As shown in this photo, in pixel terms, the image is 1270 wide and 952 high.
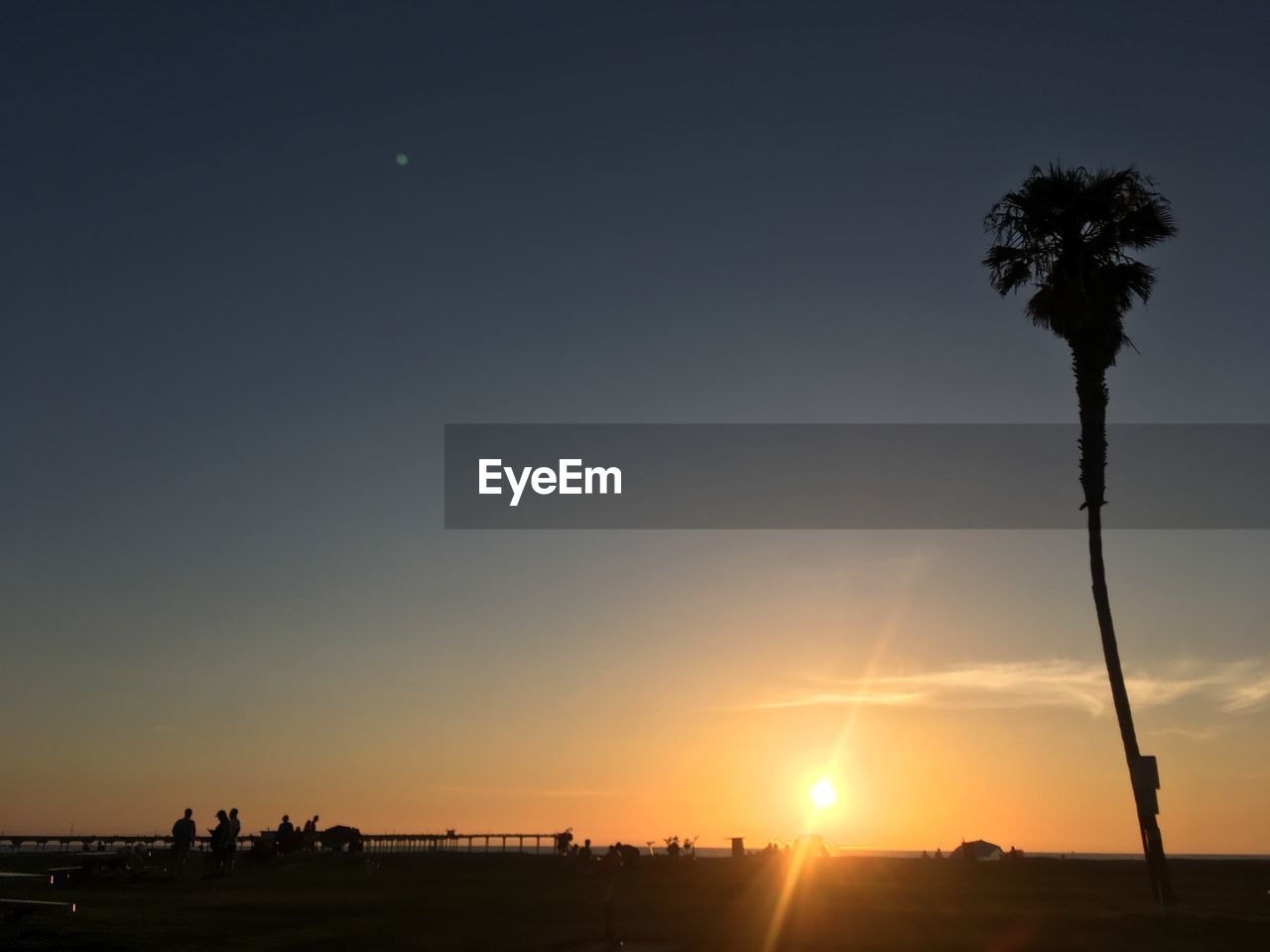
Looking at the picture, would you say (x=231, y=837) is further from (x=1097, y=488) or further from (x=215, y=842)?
(x=1097, y=488)

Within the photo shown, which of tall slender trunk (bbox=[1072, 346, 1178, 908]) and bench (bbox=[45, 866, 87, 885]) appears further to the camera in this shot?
bench (bbox=[45, 866, 87, 885])

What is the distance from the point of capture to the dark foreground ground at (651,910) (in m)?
23.2

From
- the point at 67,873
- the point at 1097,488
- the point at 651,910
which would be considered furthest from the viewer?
the point at 67,873

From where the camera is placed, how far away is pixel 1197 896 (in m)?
36.1

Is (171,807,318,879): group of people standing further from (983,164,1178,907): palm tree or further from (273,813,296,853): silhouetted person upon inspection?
(983,164,1178,907): palm tree

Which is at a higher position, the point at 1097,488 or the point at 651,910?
the point at 1097,488

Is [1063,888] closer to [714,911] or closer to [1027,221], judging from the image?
[714,911]

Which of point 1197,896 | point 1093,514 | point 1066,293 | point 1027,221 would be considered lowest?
point 1197,896

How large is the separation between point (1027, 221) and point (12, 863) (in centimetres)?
5013

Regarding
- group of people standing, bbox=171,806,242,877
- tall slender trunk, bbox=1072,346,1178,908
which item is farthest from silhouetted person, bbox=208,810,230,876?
tall slender trunk, bbox=1072,346,1178,908

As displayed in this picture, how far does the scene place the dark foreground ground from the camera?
23172 mm

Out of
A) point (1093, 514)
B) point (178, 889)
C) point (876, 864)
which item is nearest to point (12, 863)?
point (178, 889)

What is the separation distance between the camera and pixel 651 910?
28703mm

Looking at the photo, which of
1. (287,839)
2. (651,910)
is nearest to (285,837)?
(287,839)
